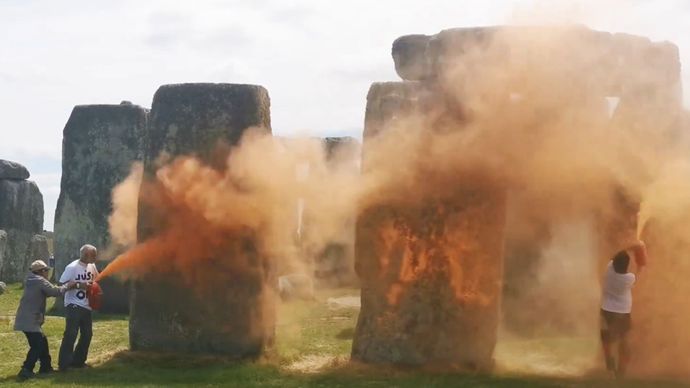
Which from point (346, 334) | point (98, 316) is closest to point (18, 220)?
point (98, 316)

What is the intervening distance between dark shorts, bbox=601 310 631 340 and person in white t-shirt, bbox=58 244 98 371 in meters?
6.74

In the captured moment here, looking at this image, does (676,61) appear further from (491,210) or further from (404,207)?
(404,207)

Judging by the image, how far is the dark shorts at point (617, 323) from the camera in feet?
38.9

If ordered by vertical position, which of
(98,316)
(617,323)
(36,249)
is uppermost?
(36,249)

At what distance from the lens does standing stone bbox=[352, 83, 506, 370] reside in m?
12.2

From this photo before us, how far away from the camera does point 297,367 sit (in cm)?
1279

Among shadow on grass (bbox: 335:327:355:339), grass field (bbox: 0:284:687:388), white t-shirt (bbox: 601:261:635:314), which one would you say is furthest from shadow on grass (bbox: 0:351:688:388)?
shadow on grass (bbox: 335:327:355:339)

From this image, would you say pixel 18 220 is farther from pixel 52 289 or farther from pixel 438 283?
pixel 438 283

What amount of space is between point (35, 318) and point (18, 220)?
1797 cm

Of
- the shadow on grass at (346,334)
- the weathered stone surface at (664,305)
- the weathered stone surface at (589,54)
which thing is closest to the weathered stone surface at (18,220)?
the shadow on grass at (346,334)

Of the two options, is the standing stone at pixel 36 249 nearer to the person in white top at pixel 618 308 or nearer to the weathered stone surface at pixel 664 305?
the weathered stone surface at pixel 664 305

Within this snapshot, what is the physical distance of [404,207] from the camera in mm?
12430

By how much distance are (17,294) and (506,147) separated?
1607 cm

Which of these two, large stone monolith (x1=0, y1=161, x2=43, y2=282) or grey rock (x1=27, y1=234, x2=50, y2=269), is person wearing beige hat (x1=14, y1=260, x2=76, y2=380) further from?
grey rock (x1=27, y1=234, x2=50, y2=269)
